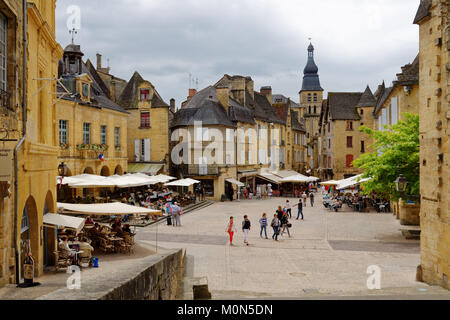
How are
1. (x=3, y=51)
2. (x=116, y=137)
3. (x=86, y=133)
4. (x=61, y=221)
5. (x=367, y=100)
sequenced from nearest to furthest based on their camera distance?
(x=3, y=51) < (x=61, y=221) < (x=86, y=133) < (x=116, y=137) < (x=367, y=100)

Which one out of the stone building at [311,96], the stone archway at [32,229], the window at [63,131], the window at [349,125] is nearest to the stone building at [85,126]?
the window at [63,131]

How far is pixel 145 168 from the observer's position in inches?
1542

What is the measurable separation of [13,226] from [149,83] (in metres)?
32.2

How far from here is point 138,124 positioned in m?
40.1

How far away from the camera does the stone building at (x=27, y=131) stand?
824 cm

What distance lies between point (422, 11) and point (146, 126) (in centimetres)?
3016

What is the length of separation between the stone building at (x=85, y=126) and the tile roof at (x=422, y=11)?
18.4 metres

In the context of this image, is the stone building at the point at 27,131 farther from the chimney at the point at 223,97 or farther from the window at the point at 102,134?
the chimney at the point at 223,97

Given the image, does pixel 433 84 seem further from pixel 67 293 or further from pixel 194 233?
pixel 194 233

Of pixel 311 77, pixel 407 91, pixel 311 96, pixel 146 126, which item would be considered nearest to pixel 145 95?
pixel 146 126

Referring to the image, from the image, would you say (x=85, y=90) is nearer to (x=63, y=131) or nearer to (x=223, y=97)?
(x=63, y=131)

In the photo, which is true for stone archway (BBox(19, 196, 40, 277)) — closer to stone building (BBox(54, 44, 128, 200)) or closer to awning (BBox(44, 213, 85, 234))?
awning (BBox(44, 213, 85, 234))

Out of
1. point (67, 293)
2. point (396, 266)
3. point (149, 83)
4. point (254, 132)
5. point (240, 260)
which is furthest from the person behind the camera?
point (254, 132)
